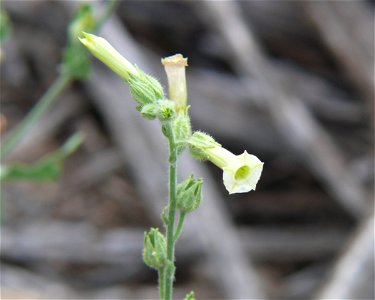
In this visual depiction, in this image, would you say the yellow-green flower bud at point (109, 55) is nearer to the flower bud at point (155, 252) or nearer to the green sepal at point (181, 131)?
the green sepal at point (181, 131)

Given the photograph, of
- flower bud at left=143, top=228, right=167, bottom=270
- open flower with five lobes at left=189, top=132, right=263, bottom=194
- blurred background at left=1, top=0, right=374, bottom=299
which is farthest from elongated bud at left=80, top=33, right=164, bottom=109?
blurred background at left=1, top=0, right=374, bottom=299

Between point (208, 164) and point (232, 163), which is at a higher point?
point (208, 164)

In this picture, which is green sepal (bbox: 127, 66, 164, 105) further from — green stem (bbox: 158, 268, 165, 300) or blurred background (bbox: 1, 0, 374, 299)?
blurred background (bbox: 1, 0, 374, 299)

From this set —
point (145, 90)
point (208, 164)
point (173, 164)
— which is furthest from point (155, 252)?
point (208, 164)

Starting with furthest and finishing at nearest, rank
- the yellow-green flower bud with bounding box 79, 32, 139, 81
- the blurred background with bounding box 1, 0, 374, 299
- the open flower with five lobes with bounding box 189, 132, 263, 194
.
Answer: the blurred background with bounding box 1, 0, 374, 299 < the yellow-green flower bud with bounding box 79, 32, 139, 81 < the open flower with five lobes with bounding box 189, 132, 263, 194

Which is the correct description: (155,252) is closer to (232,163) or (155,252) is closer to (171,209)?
(171,209)

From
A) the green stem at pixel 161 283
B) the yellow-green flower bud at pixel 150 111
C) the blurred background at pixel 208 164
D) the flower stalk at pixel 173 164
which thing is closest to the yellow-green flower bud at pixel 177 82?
the flower stalk at pixel 173 164
